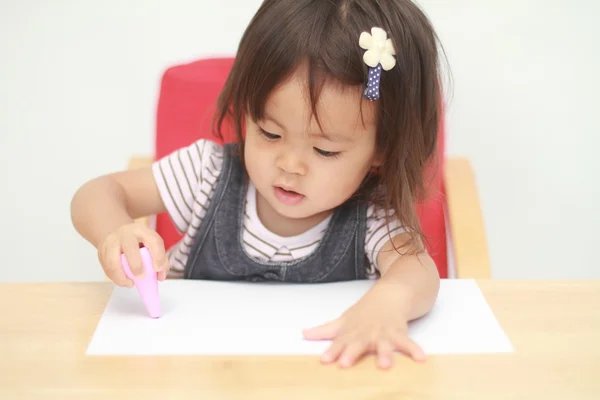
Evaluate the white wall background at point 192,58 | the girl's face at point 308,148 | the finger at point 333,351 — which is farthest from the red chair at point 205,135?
the finger at point 333,351

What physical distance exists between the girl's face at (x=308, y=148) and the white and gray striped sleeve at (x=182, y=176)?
0.48 ft

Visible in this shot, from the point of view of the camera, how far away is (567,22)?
1605mm

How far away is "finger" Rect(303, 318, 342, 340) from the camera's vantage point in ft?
2.39

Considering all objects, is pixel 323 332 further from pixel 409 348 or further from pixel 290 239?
pixel 290 239

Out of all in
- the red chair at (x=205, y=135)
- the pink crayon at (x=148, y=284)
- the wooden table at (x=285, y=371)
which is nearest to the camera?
the wooden table at (x=285, y=371)

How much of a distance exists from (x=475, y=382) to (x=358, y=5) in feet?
1.37

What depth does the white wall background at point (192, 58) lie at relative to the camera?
1599mm

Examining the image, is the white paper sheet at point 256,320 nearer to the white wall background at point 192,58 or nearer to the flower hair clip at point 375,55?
the flower hair clip at point 375,55

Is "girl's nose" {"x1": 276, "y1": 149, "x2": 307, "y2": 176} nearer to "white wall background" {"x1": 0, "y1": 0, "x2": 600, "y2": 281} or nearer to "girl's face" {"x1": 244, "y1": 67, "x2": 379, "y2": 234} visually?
"girl's face" {"x1": 244, "y1": 67, "x2": 379, "y2": 234}

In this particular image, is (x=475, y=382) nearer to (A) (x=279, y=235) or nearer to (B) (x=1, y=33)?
(A) (x=279, y=235)

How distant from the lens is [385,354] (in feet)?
2.28

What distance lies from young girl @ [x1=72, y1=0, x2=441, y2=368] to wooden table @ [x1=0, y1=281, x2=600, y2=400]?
4 cm

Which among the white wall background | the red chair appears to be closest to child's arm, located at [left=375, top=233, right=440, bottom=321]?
the red chair

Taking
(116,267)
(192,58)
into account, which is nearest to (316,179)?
(116,267)
